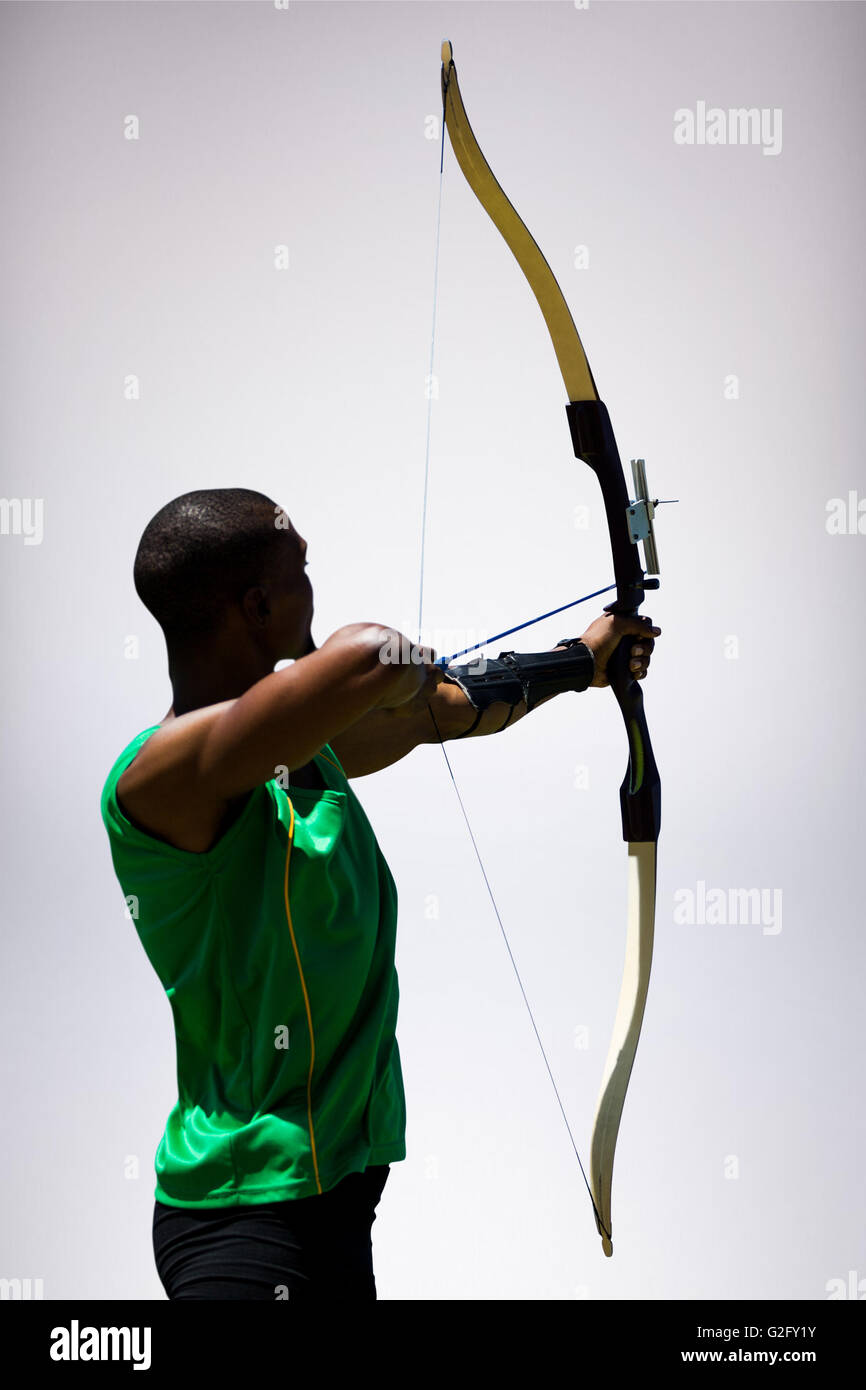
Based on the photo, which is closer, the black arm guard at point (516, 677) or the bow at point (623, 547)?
the black arm guard at point (516, 677)

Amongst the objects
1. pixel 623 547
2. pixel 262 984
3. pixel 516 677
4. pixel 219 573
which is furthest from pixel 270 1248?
pixel 623 547

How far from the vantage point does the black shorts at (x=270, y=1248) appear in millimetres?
1290

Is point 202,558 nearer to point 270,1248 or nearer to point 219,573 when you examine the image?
point 219,573

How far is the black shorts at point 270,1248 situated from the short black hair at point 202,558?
1.82 ft

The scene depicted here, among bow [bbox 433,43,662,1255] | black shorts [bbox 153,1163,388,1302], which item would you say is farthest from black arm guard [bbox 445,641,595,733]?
black shorts [bbox 153,1163,388,1302]

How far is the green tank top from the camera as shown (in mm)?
1308

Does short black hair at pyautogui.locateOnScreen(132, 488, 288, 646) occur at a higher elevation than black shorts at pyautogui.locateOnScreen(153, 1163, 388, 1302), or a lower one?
higher

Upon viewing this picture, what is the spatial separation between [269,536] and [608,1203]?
3.88 ft

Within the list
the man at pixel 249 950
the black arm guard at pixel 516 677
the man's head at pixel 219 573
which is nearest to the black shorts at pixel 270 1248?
the man at pixel 249 950

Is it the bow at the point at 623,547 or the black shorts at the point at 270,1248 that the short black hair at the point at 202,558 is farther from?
the bow at the point at 623,547

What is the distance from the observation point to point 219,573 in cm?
132

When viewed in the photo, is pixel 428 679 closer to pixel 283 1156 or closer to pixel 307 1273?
pixel 283 1156

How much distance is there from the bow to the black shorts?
30.3 inches

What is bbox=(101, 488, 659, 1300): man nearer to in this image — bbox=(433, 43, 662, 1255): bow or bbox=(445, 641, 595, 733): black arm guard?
bbox=(445, 641, 595, 733): black arm guard
